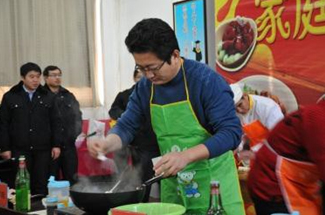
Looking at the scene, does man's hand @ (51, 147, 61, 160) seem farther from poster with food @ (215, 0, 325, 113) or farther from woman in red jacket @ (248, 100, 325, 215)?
woman in red jacket @ (248, 100, 325, 215)

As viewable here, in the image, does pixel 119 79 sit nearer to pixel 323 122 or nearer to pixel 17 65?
pixel 17 65

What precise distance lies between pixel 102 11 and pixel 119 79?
93 centimetres

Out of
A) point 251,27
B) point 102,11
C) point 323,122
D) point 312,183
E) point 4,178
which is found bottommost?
point 4,178

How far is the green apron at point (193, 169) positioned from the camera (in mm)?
1930

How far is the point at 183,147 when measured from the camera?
1.95m

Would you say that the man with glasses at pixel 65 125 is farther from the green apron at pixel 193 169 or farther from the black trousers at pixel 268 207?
the black trousers at pixel 268 207

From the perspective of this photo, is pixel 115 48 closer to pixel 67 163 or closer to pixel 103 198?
pixel 67 163

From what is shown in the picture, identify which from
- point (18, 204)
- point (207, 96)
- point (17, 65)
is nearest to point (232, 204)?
point (207, 96)

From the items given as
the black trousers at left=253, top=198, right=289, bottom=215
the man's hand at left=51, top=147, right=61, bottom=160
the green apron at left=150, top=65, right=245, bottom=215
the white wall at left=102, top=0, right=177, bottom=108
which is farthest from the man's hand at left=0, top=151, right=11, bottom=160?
the black trousers at left=253, top=198, right=289, bottom=215

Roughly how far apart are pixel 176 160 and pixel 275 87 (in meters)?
2.25

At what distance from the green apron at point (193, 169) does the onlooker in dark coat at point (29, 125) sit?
296cm

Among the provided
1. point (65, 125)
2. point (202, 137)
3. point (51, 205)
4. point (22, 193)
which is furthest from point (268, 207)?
point (65, 125)

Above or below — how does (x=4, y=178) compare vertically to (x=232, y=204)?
below

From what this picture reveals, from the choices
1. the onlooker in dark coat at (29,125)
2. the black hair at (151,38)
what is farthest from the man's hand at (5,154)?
the black hair at (151,38)
